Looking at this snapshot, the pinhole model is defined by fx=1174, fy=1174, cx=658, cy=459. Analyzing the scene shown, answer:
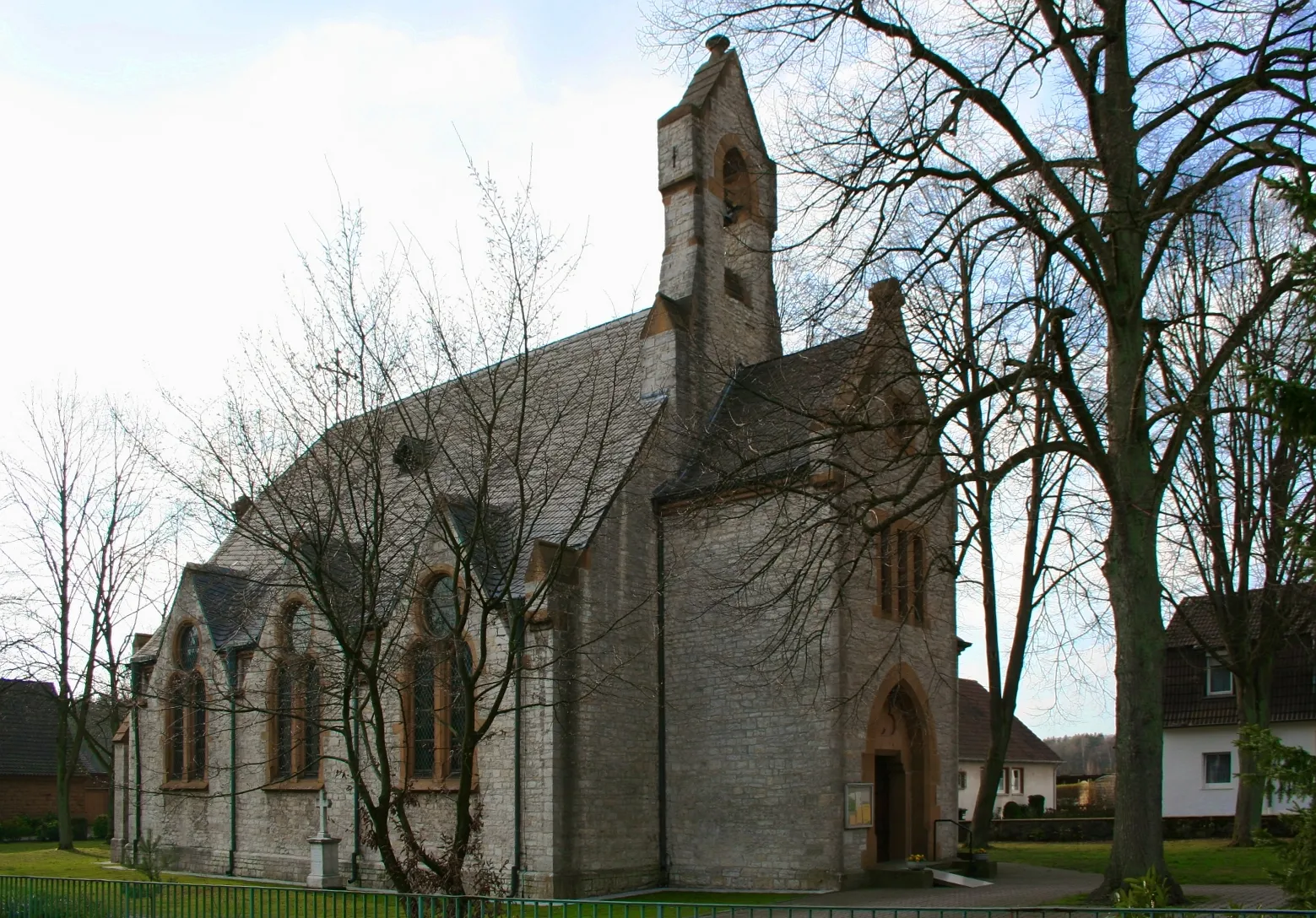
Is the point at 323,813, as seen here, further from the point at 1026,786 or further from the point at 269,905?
the point at 1026,786

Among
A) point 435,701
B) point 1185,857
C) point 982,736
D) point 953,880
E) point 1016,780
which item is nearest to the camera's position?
point 953,880

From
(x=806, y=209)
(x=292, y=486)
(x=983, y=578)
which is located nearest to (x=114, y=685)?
(x=292, y=486)

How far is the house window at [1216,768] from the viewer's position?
35125 mm

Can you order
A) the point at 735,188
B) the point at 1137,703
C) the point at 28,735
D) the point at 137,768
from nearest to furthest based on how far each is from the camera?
1. the point at 1137,703
2. the point at 735,188
3. the point at 137,768
4. the point at 28,735

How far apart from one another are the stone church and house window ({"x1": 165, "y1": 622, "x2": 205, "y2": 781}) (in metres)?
0.53

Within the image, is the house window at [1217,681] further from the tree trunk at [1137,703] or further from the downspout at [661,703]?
the tree trunk at [1137,703]

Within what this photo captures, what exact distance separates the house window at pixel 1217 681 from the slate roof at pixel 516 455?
74.8 ft

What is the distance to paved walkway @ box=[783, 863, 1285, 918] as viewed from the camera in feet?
48.2

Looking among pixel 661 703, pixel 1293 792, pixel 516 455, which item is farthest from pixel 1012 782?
pixel 516 455

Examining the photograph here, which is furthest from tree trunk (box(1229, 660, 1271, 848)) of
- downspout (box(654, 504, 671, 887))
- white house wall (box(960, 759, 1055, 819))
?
white house wall (box(960, 759, 1055, 819))

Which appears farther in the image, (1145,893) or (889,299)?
(889,299)

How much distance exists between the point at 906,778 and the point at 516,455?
35.9 ft

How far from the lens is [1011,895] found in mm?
16719

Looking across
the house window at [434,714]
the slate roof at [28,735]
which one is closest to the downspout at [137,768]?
the house window at [434,714]
